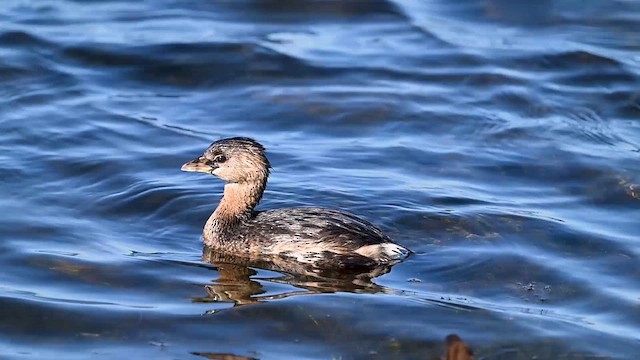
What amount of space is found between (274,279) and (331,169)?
2.63 meters

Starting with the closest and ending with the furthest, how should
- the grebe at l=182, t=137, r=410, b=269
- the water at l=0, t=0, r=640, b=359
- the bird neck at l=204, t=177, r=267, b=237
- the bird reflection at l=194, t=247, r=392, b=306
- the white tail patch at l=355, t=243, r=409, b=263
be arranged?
the water at l=0, t=0, r=640, b=359, the bird reflection at l=194, t=247, r=392, b=306, the white tail patch at l=355, t=243, r=409, b=263, the grebe at l=182, t=137, r=410, b=269, the bird neck at l=204, t=177, r=267, b=237

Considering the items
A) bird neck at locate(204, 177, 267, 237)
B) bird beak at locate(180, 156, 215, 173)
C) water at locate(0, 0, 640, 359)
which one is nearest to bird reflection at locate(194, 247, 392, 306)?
water at locate(0, 0, 640, 359)

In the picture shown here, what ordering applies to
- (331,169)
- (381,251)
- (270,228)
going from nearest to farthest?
1. (381,251)
2. (270,228)
3. (331,169)

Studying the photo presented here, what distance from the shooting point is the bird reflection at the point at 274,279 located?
9.32 m

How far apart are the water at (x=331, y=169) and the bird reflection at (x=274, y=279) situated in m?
0.03

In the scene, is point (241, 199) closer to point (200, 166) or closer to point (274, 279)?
point (200, 166)

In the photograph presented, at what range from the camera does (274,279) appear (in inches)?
384

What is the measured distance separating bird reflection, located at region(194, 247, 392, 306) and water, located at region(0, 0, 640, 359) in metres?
0.03

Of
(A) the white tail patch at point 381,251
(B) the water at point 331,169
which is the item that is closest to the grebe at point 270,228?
(A) the white tail patch at point 381,251

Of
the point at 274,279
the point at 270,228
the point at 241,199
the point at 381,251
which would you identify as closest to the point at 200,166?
the point at 241,199

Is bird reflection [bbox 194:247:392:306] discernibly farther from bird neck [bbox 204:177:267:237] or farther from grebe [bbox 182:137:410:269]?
bird neck [bbox 204:177:267:237]

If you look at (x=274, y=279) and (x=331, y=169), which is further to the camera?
(x=331, y=169)

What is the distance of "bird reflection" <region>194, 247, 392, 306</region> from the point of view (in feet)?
30.6

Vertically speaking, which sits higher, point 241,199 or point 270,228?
point 241,199
